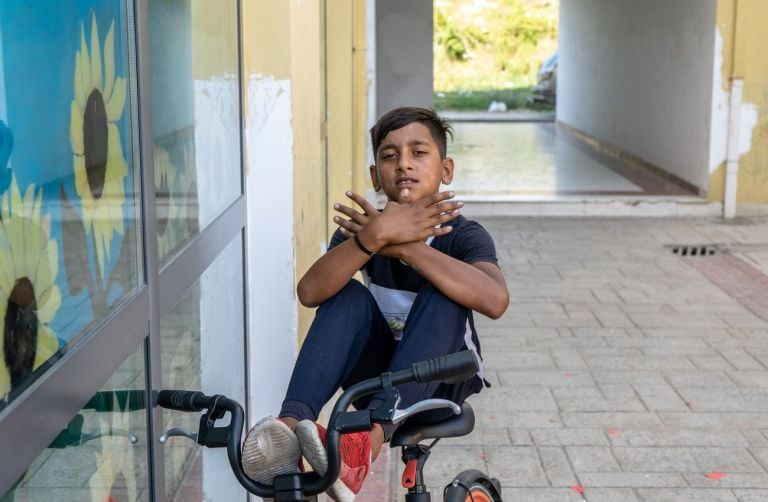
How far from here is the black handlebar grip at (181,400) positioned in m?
2.10

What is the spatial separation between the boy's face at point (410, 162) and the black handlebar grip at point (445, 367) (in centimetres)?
85

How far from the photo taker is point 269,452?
1.97 metres

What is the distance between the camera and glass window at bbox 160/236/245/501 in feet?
9.32

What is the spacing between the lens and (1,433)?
144 centimetres

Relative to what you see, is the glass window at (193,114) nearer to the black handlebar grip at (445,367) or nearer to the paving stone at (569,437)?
the black handlebar grip at (445,367)

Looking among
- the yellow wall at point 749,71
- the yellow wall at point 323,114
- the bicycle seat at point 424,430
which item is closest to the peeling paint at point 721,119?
the yellow wall at point 749,71

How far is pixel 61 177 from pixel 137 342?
0.50 m

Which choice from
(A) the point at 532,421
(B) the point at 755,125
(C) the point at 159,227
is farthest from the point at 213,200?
(B) the point at 755,125

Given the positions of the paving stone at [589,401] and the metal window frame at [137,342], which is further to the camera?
the paving stone at [589,401]

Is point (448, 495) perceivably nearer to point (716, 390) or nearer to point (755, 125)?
point (716, 390)

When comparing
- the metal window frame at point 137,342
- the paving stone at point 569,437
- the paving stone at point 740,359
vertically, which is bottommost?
the paving stone at point 569,437

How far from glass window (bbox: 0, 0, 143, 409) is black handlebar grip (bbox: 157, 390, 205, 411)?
0.75 ft

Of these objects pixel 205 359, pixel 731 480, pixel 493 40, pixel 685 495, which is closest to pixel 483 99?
pixel 493 40

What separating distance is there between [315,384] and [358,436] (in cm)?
32
